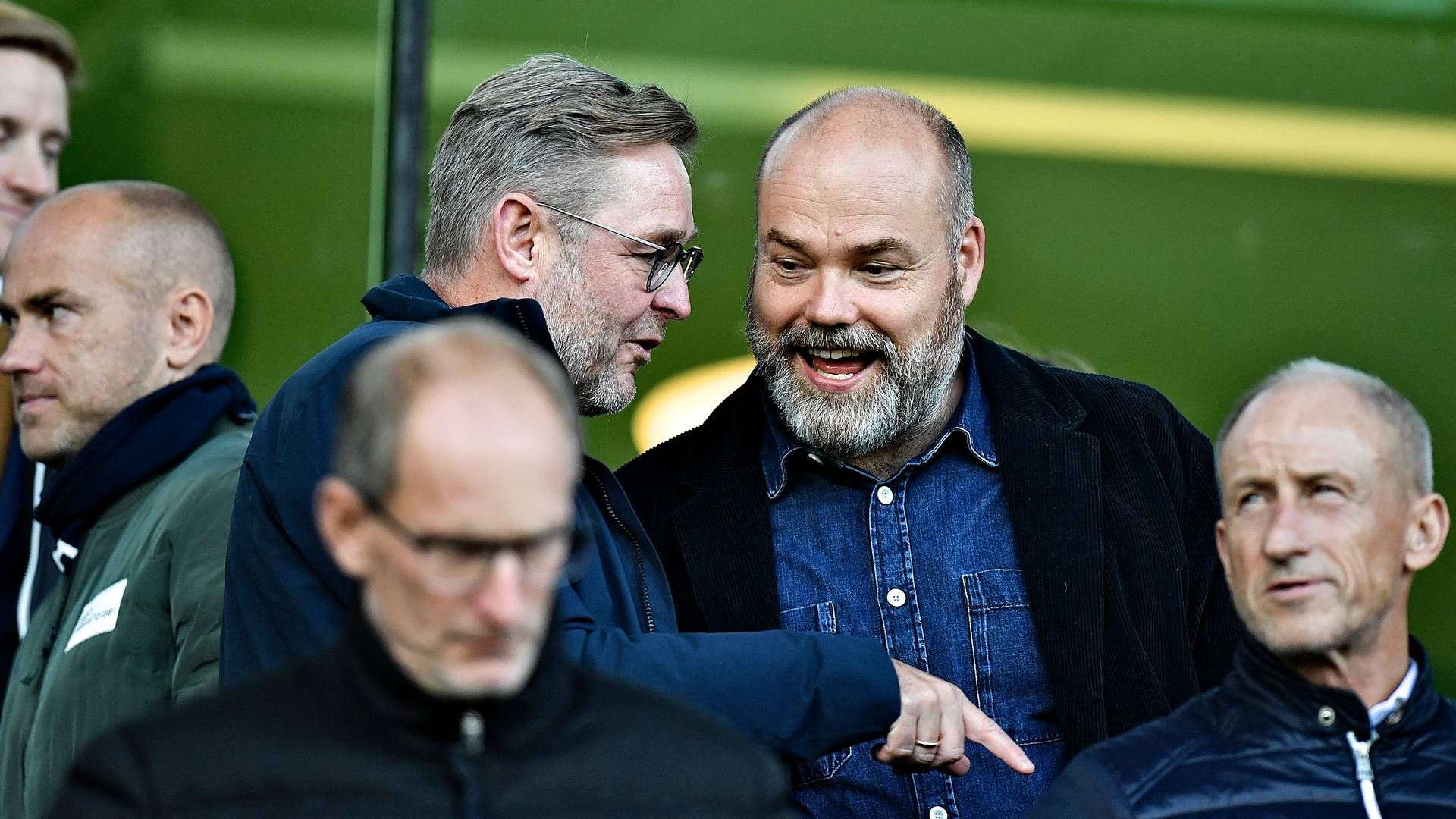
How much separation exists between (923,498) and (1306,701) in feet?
3.41

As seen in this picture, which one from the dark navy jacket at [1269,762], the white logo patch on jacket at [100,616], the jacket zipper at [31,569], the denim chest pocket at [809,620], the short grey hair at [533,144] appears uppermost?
the short grey hair at [533,144]

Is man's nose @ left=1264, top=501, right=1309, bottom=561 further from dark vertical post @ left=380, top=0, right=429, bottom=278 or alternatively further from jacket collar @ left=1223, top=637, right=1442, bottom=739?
dark vertical post @ left=380, top=0, right=429, bottom=278

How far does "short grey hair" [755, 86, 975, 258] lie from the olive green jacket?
3.97ft

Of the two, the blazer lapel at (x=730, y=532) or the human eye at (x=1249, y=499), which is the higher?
the human eye at (x=1249, y=499)

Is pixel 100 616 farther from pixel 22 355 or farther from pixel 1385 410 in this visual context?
pixel 1385 410

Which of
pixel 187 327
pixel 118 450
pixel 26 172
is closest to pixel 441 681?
pixel 118 450

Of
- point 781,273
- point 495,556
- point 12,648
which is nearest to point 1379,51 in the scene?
point 781,273

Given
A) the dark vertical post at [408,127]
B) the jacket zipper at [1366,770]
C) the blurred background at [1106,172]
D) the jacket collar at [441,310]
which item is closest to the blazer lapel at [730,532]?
the jacket collar at [441,310]

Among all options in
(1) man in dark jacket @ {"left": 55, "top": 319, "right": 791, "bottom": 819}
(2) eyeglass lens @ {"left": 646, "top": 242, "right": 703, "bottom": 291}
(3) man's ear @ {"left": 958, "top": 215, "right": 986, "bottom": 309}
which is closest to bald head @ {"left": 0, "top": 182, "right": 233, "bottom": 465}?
(2) eyeglass lens @ {"left": 646, "top": 242, "right": 703, "bottom": 291}

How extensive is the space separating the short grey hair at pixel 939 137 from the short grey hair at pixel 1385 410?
993mm

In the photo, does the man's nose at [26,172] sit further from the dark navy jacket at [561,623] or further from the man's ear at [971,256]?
the man's ear at [971,256]

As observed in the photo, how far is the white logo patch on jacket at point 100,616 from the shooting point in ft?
11.6

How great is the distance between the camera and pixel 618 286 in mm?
3289

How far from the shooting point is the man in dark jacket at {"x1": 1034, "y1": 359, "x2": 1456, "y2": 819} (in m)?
2.51
